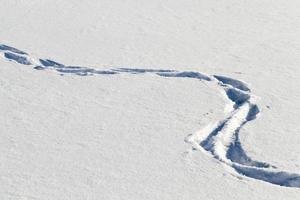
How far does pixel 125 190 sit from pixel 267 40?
1862 mm

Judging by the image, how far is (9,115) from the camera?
115 inches

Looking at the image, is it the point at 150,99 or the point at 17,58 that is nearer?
the point at 150,99

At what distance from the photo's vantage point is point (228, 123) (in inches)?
111

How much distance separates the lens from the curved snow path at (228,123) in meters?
2.43

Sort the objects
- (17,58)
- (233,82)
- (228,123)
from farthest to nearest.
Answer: (17,58), (233,82), (228,123)

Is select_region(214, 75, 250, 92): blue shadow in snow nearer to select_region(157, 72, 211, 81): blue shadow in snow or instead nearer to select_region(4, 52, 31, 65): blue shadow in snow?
select_region(157, 72, 211, 81): blue shadow in snow

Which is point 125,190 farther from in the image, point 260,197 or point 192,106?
point 192,106

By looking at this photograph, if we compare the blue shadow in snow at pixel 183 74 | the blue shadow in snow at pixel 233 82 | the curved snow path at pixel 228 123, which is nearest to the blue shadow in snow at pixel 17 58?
the curved snow path at pixel 228 123

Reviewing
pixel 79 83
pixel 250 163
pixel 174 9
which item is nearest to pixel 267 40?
pixel 174 9

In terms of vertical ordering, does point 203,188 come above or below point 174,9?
below

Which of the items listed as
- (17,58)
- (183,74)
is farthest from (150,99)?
(17,58)

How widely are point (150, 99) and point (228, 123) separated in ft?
1.41

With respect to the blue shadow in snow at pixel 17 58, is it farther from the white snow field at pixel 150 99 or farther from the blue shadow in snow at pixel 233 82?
the blue shadow in snow at pixel 233 82

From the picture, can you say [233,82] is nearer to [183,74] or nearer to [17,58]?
[183,74]
